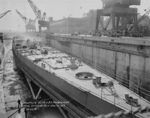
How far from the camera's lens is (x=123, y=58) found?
1495 cm

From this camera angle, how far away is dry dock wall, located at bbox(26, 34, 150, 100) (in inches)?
489

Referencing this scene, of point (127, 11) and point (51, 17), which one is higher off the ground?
point (51, 17)

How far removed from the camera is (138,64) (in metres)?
13.1

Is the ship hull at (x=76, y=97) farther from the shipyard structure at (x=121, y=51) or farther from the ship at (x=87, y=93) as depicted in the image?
the shipyard structure at (x=121, y=51)

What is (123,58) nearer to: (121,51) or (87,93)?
(121,51)

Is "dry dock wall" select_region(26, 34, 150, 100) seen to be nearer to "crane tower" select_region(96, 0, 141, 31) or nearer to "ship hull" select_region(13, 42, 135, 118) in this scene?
"ship hull" select_region(13, 42, 135, 118)

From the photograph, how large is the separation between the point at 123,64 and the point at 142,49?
114 inches

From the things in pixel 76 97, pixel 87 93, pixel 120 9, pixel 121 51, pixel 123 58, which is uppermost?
pixel 120 9

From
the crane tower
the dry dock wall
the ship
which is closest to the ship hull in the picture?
the ship

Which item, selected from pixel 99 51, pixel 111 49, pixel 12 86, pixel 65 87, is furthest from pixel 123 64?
pixel 12 86

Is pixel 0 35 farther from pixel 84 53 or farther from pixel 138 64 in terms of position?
pixel 138 64

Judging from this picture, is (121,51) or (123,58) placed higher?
(121,51)

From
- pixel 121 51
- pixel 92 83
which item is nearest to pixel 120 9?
pixel 121 51

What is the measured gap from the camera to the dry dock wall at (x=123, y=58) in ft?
40.7
